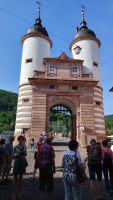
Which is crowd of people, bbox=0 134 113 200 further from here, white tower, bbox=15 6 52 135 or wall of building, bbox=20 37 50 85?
wall of building, bbox=20 37 50 85

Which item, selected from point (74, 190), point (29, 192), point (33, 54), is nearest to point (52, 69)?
point (33, 54)

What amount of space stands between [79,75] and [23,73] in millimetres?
7618

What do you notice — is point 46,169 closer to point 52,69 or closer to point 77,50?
point 52,69

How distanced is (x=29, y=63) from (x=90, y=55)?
857cm

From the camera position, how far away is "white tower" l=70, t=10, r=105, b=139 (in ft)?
104

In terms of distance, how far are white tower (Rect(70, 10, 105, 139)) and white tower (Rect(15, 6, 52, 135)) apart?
4209mm

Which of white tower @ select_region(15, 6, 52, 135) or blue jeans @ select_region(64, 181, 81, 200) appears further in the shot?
white tower @ select_region(15, 6, 52, 135)

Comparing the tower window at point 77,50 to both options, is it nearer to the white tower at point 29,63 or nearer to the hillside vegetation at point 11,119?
the white tower at point 29,63

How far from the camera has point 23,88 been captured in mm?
31922

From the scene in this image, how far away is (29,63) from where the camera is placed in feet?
109

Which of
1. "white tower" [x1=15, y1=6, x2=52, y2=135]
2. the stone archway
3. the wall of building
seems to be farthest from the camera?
the wall of building

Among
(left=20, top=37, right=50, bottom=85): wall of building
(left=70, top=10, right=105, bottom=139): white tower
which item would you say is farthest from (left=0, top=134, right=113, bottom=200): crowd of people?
(left=20, top=37, right=50, bottom=85): wall of building

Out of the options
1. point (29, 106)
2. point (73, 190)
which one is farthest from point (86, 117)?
point (73, 190)

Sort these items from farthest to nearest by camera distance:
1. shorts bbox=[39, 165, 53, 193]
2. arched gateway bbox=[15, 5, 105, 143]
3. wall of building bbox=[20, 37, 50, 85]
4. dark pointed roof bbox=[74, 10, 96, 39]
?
dark pointed roof bbox=[74, 10, 96, 39], wall of building bbox=[20, 37, 50, 85], arched gateway bbox=[15, 5, 105, 143], shorts bbox=[39, 165, 53, 193]
